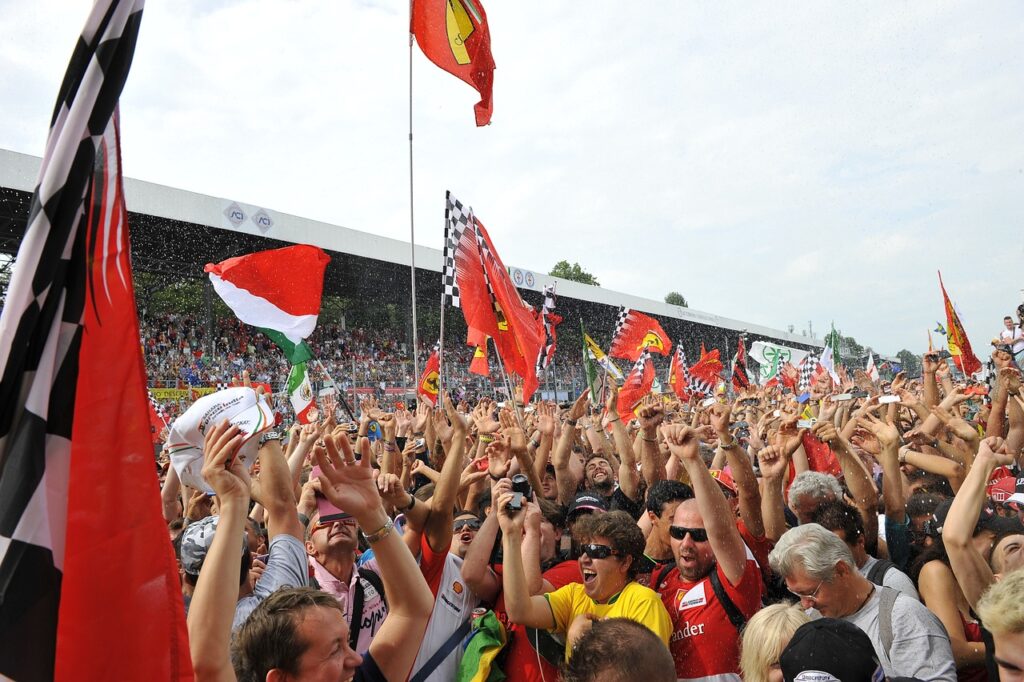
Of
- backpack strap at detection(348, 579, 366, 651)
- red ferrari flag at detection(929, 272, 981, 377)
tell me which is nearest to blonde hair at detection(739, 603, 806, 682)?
backpack strap at detection(348, 579, 366, 651)

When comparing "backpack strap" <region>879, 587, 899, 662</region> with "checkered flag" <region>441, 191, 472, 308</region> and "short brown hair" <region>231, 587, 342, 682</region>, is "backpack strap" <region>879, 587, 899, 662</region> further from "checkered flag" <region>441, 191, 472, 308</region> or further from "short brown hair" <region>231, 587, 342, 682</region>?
"checkered flag" <region>441, 191, 472, 308</region>

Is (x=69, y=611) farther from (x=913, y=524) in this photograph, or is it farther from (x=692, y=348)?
(x=692, y=348)

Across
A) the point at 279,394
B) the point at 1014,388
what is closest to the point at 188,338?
the point at 279,394

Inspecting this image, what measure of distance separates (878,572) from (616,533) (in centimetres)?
118

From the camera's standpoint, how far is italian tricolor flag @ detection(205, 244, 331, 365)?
20.4ft

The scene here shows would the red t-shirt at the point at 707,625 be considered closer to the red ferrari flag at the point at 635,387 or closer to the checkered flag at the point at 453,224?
the checkered flag at the point at 453,224

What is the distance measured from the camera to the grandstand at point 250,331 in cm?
1549

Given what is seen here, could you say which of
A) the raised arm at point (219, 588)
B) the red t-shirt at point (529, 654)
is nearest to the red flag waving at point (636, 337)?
the red t-shirt at point (529, 654)

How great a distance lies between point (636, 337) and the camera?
13.1 meters

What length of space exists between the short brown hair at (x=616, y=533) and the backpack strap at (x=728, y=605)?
1.10ft

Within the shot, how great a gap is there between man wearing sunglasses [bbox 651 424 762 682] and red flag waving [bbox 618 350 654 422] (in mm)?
6933

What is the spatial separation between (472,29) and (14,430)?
6053 mm

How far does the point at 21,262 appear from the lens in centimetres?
150

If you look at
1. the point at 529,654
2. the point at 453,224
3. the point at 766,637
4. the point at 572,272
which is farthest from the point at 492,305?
the point at 572,272
